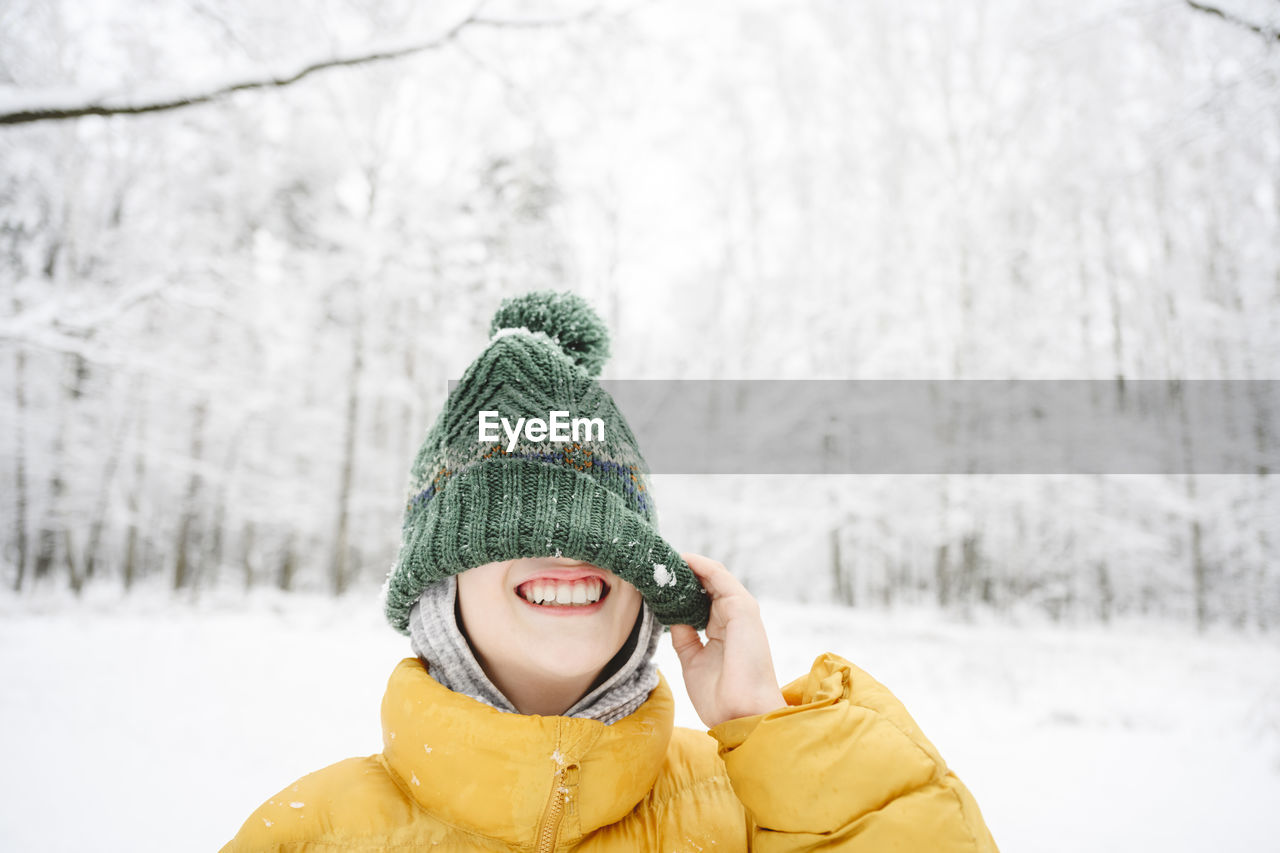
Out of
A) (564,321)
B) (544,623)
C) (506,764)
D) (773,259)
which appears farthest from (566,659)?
(773,259)

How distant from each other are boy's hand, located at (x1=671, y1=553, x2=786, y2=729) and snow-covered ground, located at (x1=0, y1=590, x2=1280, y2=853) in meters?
2.67

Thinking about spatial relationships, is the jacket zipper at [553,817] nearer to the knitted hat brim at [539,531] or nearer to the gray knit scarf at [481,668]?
the gray knit scarf at [481,668]

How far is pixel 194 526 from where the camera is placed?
1379cm

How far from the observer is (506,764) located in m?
1.02

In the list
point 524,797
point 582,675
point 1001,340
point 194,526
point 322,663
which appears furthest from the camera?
point 194,526

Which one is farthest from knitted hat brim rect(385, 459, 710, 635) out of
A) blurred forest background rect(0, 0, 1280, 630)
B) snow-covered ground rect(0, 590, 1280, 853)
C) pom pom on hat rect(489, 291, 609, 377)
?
blurred forest background rect(0, 0, 1280, 630)

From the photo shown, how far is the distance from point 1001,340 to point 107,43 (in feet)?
33.7

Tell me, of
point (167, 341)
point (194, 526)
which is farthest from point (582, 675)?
point (194, 526)

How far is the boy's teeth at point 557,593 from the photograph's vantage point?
1181mm

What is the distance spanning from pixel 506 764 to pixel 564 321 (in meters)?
0.92

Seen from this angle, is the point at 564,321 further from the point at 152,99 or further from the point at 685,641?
the point at 152,99

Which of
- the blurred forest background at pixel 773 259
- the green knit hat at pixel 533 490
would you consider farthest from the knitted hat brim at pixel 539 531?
the blurred forest background at pixel 773 259

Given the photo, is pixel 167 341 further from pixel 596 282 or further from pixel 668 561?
pixel 668 561

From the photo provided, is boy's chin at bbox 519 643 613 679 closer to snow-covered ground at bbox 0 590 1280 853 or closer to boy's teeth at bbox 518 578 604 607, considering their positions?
boy's teeth at bbox 518 578 604 607
